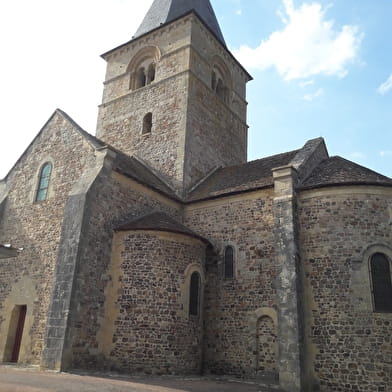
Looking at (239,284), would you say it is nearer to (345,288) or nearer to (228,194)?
(228,194)

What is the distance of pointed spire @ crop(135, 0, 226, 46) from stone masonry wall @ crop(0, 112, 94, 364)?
998 centimetres

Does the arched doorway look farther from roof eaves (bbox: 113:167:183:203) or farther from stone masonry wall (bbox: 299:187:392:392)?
stone masonry wall (bbox: 299:187:392:392)

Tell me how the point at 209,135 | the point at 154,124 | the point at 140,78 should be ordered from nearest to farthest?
the point at 154,124, the point at 209,135, the point at 140,78

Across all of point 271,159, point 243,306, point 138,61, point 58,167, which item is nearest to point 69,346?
point 243,306

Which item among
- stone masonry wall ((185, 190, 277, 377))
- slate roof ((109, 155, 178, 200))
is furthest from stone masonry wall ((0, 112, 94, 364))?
stone masonry wall ((185, 190, 277, 377))

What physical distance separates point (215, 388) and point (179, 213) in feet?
25.4

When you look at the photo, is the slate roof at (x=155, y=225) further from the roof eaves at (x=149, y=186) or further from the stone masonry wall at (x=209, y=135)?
the stone masonry wall at (x=209, y=135)

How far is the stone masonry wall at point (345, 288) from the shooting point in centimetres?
1057

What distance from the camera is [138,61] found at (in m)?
22.5

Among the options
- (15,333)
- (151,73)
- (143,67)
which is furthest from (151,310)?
(143,67)

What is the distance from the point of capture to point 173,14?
22562 millimetres

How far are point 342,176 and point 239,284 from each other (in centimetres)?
494

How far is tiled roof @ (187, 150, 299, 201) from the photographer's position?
1481 cm

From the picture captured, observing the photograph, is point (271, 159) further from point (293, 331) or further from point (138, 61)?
point (138, 61)
